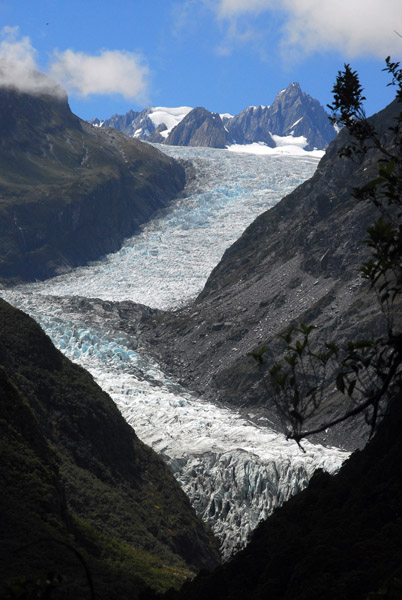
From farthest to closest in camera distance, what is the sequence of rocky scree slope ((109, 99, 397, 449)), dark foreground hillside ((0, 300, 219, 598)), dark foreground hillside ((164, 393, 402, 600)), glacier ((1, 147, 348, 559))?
rocky scree slope ((109, 99, 397, 449)), glacier ((1, 147, 348, 559)), dark foreground hillside ((0, 300, 219, 598)), dark foreground hillside ((164, 393, 402, 600))

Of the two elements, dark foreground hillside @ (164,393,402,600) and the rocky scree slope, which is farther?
the rocky scree slope

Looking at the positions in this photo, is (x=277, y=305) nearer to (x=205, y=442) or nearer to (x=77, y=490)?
(x=205, y=442)

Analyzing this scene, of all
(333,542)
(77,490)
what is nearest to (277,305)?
(77,490)

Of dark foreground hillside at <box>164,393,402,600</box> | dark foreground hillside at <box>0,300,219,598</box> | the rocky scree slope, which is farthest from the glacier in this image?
dark foreground hillside at <box>164,393,402,600</box>

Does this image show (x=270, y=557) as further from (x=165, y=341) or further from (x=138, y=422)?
(x=165, y=341)

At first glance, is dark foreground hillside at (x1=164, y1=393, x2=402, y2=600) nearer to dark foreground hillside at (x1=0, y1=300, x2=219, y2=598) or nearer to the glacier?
dark foreground hillside at (x1=0, y1=300, x2=219, y2=598)

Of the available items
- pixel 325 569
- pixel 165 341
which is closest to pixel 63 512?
pixel 325 569
